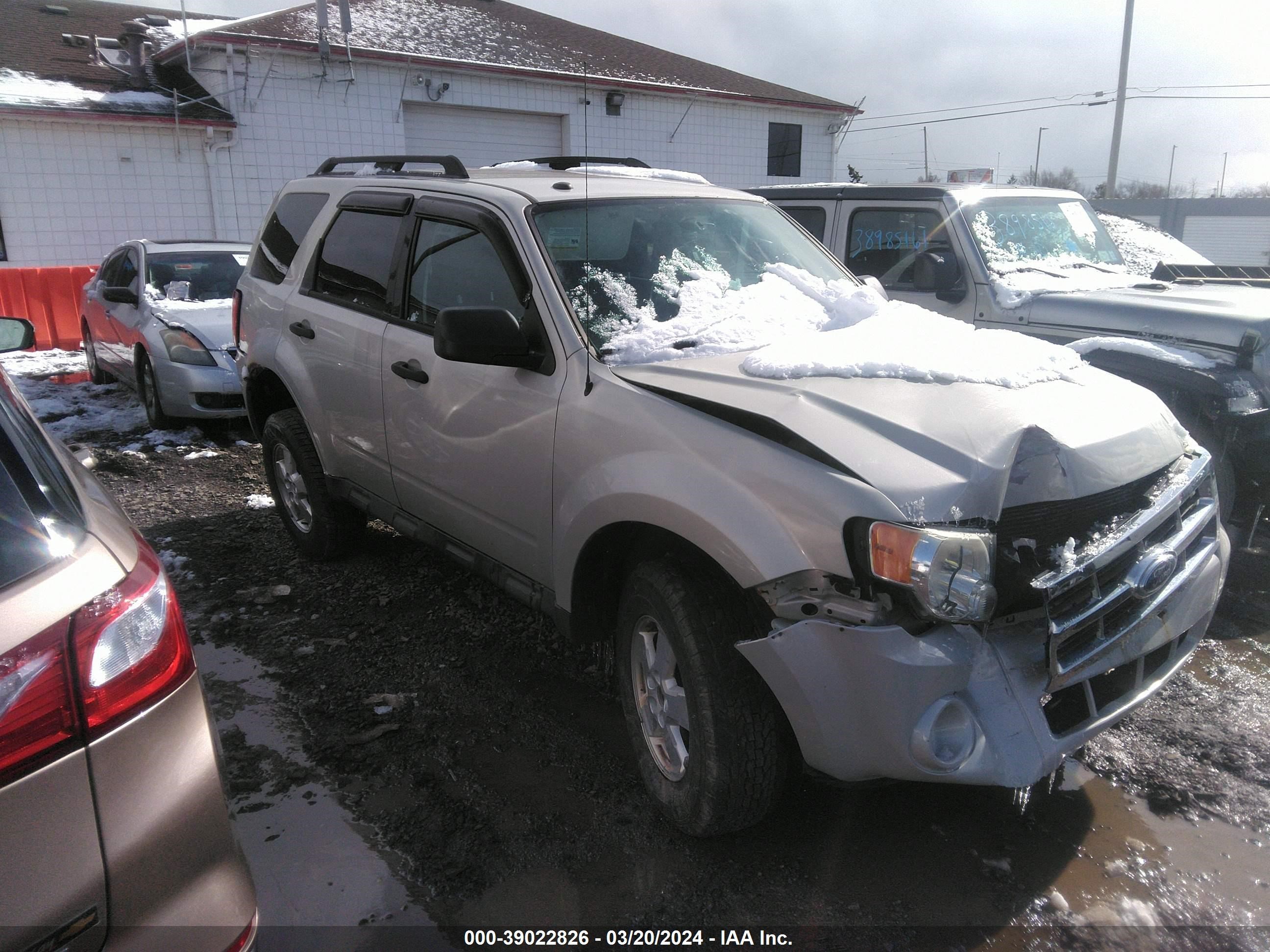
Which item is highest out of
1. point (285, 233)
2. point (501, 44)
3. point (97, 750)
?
point (501, 44)

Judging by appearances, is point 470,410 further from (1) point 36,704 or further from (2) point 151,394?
(2) point 151,394

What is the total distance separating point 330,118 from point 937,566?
58.6 feet

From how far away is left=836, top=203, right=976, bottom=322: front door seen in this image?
579 centimetres

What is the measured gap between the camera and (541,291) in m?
3.19

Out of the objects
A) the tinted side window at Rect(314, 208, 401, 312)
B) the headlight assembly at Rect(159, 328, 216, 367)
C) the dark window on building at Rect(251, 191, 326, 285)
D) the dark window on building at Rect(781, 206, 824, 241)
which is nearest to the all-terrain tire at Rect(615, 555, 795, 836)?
the tinted side window at Rect(314, 208, 401, 312)

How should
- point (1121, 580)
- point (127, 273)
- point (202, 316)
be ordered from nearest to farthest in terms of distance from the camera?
point (1121, 580) → point (202, 316) → point (127, 273)

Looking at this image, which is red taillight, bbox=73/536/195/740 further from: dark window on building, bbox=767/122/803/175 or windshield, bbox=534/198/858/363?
dark window on building, bbox=767/122/803/175

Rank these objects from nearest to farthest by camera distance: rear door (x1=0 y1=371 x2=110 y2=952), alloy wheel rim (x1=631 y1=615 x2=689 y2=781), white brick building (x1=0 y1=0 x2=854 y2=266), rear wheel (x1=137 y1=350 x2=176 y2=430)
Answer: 1. rear door (x1=0 y1=371 x2=110 y2=952)
2. alloy wheel rim (x1=631 y1=615 x2=689 y2=781)
3. rear wheel (x1=137 y1=350 x2=176 y2=430)
4. white brick building (x1=0 y1=0 x2=854 y2=266)

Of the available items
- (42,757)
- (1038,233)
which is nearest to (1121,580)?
(42,757)

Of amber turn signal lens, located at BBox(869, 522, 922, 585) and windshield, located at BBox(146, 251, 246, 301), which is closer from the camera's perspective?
amber turn signal lens, located at BBox(869, 522, 922, 585)

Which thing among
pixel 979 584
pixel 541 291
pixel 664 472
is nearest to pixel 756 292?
pixel 541 291

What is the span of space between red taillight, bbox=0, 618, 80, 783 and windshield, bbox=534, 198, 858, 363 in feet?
6.14

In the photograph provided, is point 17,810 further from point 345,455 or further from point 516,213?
point 345,455

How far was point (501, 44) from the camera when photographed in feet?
65.8
